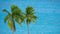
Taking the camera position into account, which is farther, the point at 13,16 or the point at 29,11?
the point at 29,11

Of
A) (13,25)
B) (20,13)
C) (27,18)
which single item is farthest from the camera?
(27,18)

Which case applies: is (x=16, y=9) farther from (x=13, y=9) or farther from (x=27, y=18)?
(x=27, y=18)

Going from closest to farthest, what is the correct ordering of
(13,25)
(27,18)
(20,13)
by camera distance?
1. (13,25)
2. (20,13)
3. (27,18)

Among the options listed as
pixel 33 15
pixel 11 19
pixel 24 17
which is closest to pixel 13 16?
pixel 11 19

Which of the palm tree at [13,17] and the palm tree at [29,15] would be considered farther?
the palm tree at [29,15]

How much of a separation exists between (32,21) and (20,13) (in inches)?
252

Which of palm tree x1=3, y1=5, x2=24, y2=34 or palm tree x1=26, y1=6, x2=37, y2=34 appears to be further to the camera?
palm tree x1=26, y1=6, x2=37, y2=34

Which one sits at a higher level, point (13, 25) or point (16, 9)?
point (16, 9)

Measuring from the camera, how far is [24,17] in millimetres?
51344

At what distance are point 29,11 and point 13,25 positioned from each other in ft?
31.6

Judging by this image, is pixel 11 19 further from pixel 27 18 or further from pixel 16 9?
pixel 27 18

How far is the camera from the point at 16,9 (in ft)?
156

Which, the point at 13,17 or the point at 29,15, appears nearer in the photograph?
the point at 13,17

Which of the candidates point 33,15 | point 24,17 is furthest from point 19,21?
point 33,15
